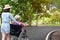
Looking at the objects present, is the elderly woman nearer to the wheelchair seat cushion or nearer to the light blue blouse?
the light blue blouse

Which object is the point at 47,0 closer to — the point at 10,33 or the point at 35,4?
the point at 35,4

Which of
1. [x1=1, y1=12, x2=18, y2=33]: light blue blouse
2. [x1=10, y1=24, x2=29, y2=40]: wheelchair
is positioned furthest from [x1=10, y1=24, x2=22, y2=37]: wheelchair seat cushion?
[x1=1, y1=12, x2=18, y2=33]: light blue blouse

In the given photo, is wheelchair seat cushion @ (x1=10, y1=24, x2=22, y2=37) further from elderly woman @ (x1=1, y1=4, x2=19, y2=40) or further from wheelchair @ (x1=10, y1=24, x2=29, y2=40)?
elderly woman @ (x1=1, y1=4, x2=19, y2=40)

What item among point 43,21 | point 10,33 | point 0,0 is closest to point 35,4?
point 43,21

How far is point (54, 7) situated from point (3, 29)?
34.7 metres

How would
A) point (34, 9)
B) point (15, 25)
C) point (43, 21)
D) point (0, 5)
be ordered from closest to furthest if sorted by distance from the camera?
point (15, 25) → point (0, 5) → point (34, 9) → point (43, 21)

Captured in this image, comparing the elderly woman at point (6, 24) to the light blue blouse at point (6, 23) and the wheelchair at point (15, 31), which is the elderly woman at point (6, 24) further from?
the wheelchair at point (15, 31)

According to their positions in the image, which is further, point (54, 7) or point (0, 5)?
point (54, 7)

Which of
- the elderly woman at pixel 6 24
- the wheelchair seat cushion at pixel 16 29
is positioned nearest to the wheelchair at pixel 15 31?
the wheelchair seat cushion at pixel 16 29

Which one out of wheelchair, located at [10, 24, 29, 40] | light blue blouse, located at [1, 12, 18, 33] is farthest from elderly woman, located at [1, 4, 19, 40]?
wheelchair, located at [10, 24, 29, 40]

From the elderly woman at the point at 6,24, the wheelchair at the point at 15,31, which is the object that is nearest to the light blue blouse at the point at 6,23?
the elderly woman at the point at 6,24

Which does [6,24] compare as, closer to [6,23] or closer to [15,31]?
[6,23]

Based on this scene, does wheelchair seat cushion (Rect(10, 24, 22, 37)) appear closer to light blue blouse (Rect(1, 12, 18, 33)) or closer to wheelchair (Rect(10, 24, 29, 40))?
wheelchair (Rect(10, 24, 29, 40))

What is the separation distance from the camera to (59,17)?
140 ft
